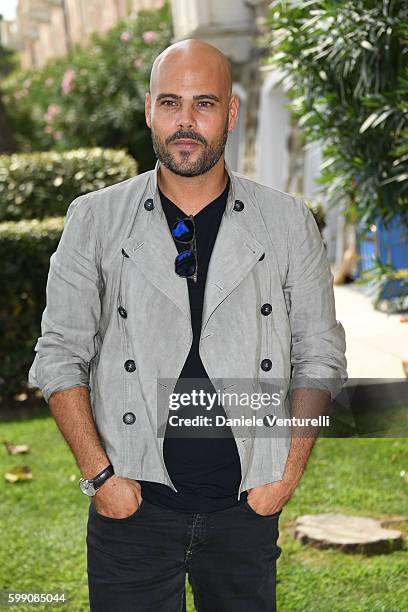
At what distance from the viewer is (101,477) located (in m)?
2.22

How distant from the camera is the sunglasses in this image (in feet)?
7.33

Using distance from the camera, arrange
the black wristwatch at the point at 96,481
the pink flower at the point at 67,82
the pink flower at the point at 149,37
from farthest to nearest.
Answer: the pink flower at the point at 67,82, the pink flower at the point at 149,37, the black wristwatch at the point at 96,481

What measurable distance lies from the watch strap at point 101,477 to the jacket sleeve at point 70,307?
210 millimetres

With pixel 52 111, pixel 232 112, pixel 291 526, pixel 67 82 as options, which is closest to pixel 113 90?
pixel 67 82

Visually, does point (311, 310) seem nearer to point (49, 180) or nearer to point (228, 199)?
point (228, 199)

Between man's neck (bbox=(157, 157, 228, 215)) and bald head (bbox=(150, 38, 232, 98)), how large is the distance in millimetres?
194

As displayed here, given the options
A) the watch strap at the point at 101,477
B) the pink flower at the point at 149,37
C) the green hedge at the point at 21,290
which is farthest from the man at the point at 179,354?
the pink flower at the point at 149,37

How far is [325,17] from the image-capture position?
5.28 m

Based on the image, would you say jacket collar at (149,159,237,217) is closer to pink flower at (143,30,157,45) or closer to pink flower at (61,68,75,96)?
pink flower at (143,30,157,45)

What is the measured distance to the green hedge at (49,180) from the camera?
9547 millimetres

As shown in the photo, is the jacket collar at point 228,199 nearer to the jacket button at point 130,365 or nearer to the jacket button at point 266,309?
the jacket button at point 266,309

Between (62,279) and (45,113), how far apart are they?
842 inches

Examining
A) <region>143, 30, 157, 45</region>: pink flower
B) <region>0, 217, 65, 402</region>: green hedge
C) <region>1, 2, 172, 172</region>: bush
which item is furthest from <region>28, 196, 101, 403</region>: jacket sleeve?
<region>143, 30, 157, 45</region>: pink flower

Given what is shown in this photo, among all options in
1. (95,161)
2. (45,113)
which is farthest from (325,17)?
(45,113)
